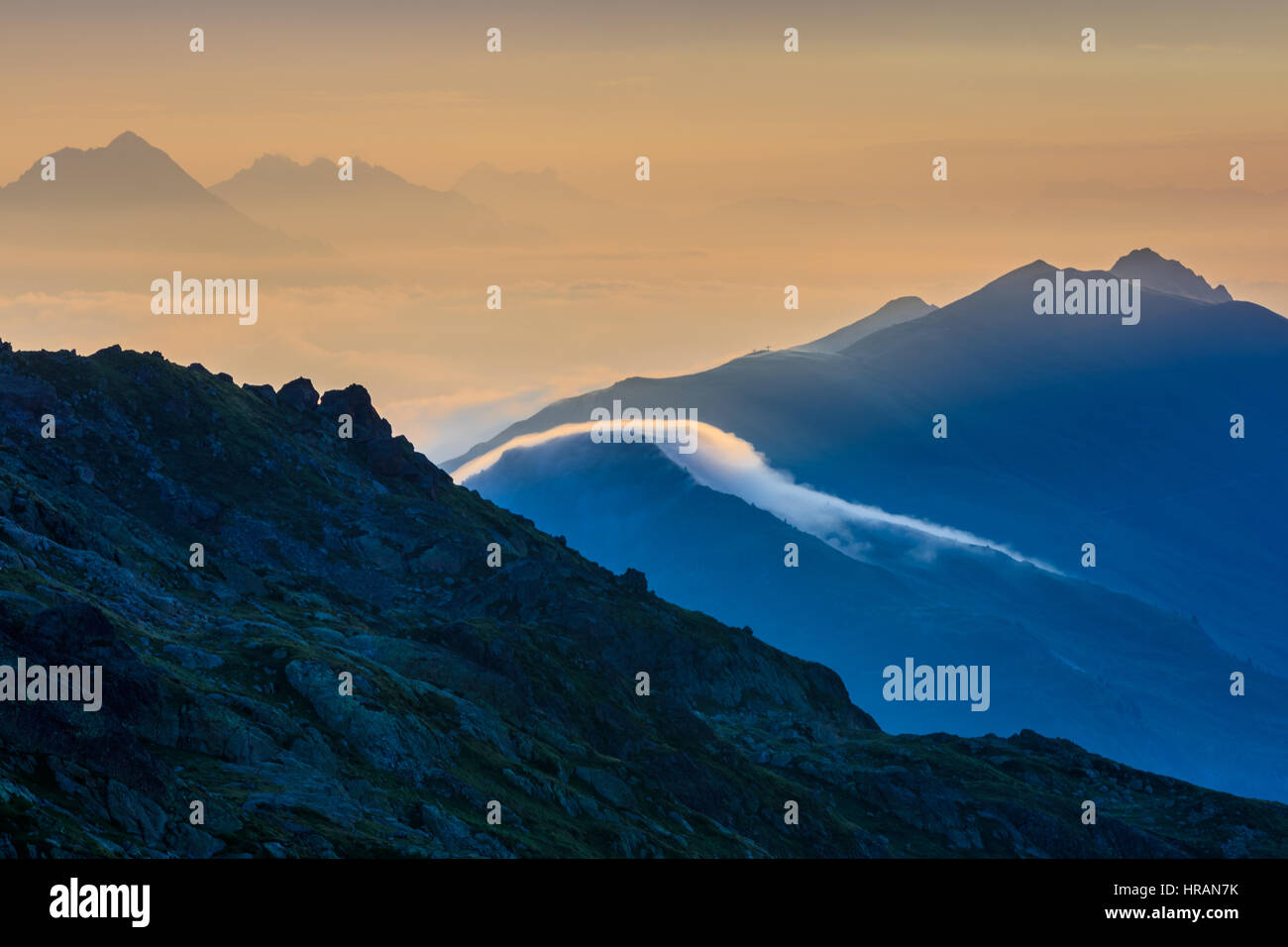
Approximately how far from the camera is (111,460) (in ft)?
609

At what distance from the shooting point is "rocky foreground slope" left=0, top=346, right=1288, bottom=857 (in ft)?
325

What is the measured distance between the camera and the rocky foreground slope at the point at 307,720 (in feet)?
325

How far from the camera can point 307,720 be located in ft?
422

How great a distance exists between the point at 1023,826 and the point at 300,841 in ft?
368

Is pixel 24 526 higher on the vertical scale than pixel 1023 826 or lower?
higher
